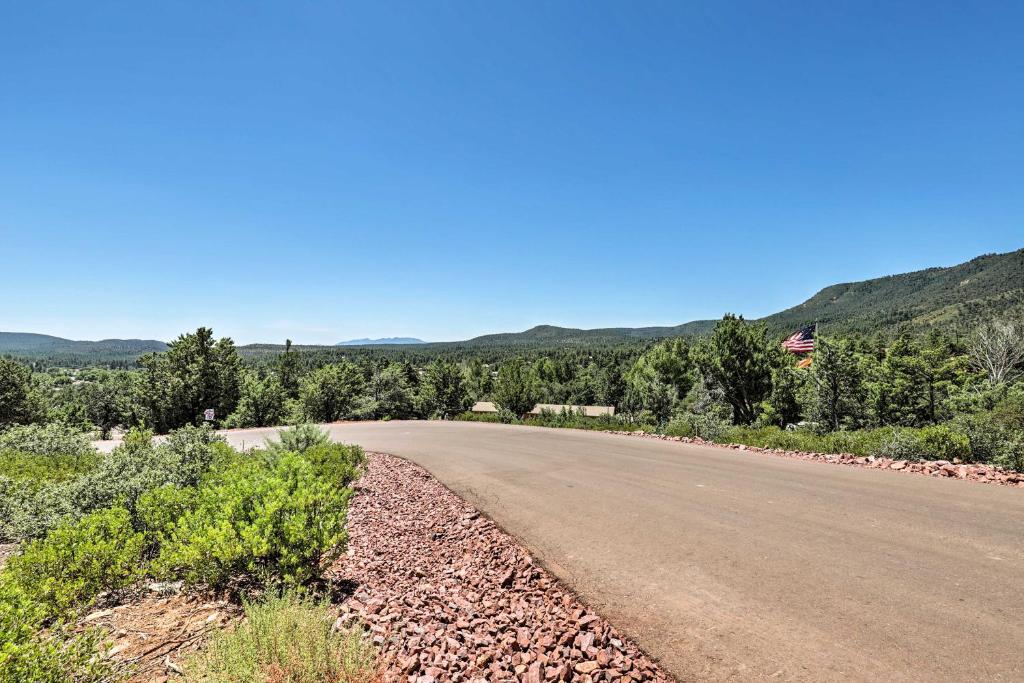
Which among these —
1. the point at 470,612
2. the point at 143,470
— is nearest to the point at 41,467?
the point at 143,470

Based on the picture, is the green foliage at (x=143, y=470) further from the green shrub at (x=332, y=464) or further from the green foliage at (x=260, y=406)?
the green foliage at (x=260, y=406)

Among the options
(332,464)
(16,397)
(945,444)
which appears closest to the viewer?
(332,464)

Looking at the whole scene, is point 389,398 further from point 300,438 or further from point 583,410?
point 300,438

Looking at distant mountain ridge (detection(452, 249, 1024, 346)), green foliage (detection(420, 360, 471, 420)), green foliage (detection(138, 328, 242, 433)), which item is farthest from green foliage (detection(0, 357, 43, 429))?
distant mountain ridge (detection(452, 249, 1024, 346))

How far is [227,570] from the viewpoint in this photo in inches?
185

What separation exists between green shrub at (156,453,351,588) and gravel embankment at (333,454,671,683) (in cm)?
71

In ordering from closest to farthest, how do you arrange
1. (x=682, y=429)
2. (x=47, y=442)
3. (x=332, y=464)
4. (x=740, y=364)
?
(x=332, y=464), (x=47, y=442), (x=682, y=429), (x=740, y=364)

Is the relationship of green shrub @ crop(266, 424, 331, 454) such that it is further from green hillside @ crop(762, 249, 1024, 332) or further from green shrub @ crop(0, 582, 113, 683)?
green hillside @ crop(762, 249, 1024, 332)

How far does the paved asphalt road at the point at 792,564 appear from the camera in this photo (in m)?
3.54

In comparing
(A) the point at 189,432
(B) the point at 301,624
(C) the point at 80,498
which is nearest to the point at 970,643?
(B) the point at 301,624

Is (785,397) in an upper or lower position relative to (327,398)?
lower

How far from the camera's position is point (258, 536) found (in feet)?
15.0

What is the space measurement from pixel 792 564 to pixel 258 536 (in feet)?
18.7

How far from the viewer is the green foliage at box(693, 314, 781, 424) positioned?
1375 inches
